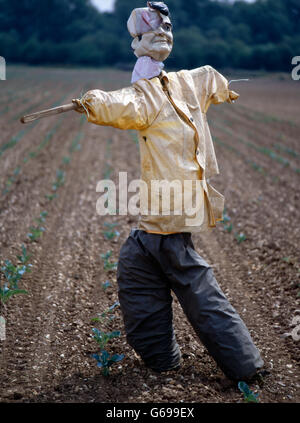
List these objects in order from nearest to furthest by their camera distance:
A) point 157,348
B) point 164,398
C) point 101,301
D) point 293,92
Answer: point 164,398, point 157,348, point 101,301, point 293,92

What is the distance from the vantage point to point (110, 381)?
324cm

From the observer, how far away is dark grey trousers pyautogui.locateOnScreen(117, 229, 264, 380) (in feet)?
9.87

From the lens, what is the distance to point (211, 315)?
2992 mm

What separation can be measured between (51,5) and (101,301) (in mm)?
80367

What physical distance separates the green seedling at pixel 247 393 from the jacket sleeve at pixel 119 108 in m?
1.63

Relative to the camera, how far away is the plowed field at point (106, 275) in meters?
3.19

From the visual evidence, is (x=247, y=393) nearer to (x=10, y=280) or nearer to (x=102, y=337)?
(x=102, y=337)

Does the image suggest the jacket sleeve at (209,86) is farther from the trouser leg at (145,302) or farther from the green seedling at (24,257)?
the green seedling at (24,257)

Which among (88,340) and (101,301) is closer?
(88,340)

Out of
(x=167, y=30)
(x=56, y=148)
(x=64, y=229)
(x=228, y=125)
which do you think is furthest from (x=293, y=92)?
(x=167, y=30)

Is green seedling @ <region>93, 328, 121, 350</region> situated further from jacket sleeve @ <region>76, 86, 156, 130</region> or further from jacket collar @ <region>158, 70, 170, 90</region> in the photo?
jacket collar @ <region>158, 70, 170, 90</region>

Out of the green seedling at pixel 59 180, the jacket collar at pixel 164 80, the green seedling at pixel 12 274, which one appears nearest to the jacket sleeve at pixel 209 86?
the jacket collar at pixel 164 80

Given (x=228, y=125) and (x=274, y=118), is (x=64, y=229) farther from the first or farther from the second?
(x=274, y=118)

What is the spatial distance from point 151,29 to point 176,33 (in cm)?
6091
